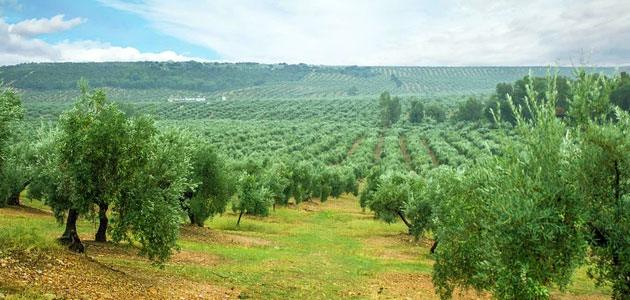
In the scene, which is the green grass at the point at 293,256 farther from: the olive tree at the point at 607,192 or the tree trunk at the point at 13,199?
the olive tree at the point at 607,192

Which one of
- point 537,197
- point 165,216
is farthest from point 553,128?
point 165,216

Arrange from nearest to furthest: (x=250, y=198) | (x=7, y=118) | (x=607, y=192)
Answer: (x=607, y=192) → (x=7, y=118) → (x=250, y=198)

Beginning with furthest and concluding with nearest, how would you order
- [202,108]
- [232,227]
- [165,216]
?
[202,108] < [232,227] < [165,216]

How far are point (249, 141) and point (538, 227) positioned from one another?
96.5m

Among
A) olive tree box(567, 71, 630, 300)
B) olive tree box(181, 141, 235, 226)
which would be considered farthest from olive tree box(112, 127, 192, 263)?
olive tree box(181, 141, 235, 226)

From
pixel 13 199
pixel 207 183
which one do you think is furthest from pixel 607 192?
pixel 13 199

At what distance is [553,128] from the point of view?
37.3 ft

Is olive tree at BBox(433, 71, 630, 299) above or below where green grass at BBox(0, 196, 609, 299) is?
above

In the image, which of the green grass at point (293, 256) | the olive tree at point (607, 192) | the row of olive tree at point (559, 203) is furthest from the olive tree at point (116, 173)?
the olive tree at point (607, 192)

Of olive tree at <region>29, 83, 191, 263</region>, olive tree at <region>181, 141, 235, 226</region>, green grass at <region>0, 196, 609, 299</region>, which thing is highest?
olive tree at <region>29, 83, 191, 263</region>

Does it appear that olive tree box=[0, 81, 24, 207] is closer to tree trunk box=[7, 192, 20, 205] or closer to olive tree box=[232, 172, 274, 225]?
tree trunk box=[7, 192, 20, 205]

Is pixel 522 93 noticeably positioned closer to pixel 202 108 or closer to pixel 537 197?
Answer: pixel 202 108

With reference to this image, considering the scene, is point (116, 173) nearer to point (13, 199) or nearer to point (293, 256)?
point (293, 256)

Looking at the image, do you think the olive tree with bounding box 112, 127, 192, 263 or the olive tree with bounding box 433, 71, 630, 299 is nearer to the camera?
the olive tree with bounding box 433, 71, 630, 299
